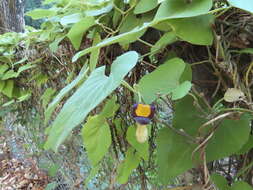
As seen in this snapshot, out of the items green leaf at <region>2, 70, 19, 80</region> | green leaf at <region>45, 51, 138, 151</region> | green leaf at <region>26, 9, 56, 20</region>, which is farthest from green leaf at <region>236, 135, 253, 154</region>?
green leaf at <region>2, 70, 19, 80</region>

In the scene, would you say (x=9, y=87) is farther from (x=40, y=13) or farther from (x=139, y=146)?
(x=139, y=146)

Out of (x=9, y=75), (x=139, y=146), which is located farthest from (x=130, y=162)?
(x=9, y=75)

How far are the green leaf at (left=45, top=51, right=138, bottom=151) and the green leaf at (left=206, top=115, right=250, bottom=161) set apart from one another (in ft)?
0.61

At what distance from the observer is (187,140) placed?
46 centimetres

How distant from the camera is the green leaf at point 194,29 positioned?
1.37 ft

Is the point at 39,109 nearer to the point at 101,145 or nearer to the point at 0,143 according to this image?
the point at 101,145

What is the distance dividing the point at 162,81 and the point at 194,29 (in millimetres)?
91

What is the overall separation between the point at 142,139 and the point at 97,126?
0.15 metres

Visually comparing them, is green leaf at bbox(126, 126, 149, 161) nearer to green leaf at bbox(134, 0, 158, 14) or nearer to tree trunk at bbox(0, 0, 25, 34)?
green leaf at bbox(134, 0, 158, 14)

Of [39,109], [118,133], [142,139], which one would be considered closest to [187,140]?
[142,139]

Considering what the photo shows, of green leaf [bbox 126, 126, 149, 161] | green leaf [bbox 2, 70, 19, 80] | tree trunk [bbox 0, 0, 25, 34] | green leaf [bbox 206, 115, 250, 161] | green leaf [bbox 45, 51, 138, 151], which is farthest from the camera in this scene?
tree trunk [bbox 0, 0, 25, 34]

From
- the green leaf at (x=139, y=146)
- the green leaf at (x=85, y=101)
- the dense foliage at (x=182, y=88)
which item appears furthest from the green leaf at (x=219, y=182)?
the green leaf at (x=85, y=101)

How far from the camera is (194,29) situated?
42cm

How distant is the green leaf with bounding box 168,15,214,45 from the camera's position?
1.37 feet
